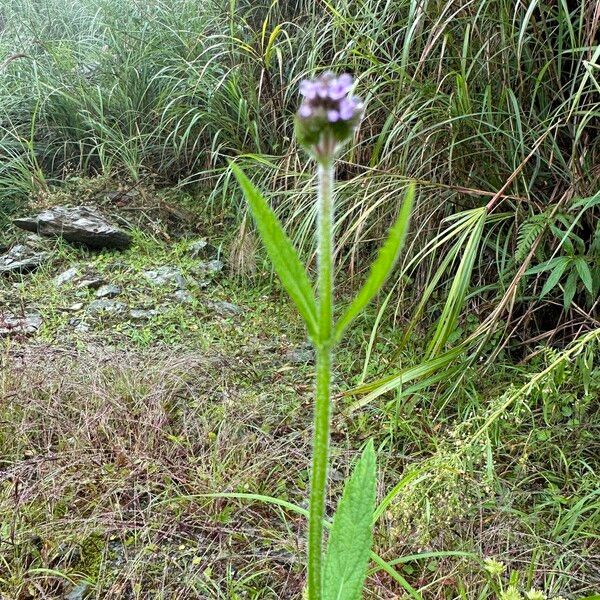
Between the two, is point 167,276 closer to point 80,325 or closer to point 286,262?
point 80,325

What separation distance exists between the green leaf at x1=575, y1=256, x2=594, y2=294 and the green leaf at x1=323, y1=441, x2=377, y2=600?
1.09 meters

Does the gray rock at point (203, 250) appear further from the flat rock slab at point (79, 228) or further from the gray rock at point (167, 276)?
the flat rock slab at point (79, 228)

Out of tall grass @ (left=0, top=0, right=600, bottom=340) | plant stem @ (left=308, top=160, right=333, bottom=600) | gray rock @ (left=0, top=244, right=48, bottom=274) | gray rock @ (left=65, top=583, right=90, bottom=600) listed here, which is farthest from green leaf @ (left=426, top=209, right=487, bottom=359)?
gray rock @ (left=0, top=244, right=48, bottom=274)

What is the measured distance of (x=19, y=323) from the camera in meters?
2.17

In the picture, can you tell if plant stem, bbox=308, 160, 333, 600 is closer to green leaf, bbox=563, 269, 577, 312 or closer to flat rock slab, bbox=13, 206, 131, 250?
green leaf, bbox=563, 269, 577, 312

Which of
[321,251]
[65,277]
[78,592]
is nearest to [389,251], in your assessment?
[321,251]

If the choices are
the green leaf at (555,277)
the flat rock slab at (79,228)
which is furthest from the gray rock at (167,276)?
the green leaf at (555,277)

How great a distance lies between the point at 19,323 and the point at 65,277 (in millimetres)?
451

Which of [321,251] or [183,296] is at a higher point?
[321,251]

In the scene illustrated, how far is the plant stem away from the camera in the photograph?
0.46 m

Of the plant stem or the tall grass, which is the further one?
the tall grass

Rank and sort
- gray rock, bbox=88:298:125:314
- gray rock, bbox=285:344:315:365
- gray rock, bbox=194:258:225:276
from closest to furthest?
1. gray rock, bbox=285:344:315:365
2. gray rock, bbox=88:298:125:314
3. gray rock, bbox=194:258:225:276

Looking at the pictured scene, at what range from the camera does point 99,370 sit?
1.79 meters

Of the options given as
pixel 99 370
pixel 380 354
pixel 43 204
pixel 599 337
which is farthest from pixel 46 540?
pixel 43 204
